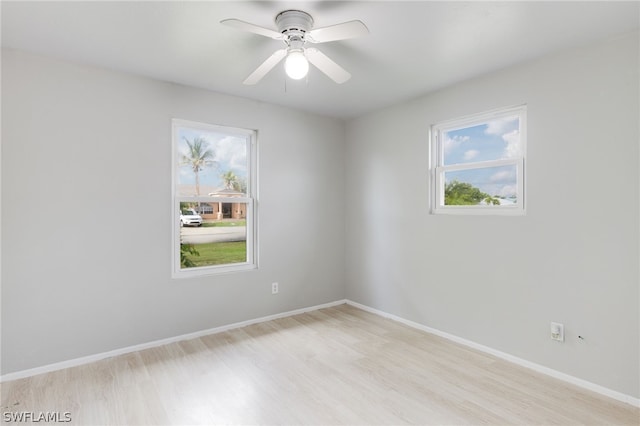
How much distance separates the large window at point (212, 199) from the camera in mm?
3299

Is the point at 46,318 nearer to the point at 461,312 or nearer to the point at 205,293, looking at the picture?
the point at 205,293

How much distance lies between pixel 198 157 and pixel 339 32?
2067 millimetres

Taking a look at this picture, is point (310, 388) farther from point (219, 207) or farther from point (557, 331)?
point (219, 207)

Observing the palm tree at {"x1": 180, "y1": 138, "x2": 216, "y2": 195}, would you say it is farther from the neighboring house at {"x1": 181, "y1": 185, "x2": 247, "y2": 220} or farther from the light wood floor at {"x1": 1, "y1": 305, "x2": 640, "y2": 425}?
the light wood floor at {"x1": 1, "y1": 305, "x2": 640, "y2": 425}

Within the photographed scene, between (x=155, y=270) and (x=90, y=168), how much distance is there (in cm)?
100

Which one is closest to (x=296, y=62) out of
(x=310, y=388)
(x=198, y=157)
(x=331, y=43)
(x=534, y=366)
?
(x=331, y=43)

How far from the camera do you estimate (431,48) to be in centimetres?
246

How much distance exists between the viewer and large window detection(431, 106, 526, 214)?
2.83 meters

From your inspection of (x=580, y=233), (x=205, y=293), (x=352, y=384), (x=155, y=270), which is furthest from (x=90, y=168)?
(x=580, y=233)

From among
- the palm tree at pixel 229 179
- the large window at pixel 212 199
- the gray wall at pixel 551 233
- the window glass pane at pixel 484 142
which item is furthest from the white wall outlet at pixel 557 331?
the palm tree at pixel 229 179

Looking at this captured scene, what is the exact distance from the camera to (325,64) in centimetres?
221

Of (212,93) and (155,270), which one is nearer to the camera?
(155,270)

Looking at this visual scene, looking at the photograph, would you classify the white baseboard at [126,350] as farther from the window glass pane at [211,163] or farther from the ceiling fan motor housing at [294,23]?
the ceiling fan motor housing at [294,23]

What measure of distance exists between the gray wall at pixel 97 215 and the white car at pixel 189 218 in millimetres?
→ 178
